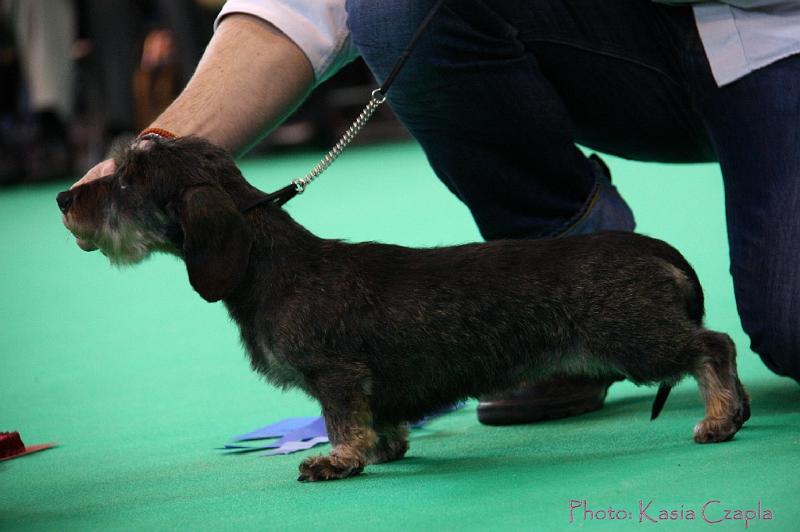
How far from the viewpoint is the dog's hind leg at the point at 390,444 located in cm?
251

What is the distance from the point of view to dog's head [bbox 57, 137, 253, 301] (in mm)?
2301

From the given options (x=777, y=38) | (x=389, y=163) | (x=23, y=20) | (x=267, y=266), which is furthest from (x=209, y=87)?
(x=23, y=20)

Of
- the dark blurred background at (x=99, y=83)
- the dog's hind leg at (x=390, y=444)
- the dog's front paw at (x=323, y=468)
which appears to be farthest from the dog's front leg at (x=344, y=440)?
the dark blurred background at (x=99, y=83)

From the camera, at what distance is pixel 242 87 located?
270cm

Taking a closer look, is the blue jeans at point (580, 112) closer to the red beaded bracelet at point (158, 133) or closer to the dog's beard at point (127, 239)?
the red beaded bracelet at point (158, 133)

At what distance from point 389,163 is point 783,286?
7.31 m

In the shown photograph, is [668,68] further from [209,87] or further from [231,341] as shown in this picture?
[231,341]

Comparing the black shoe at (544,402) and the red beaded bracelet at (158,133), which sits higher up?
the red beaded bracelet at (158,133)

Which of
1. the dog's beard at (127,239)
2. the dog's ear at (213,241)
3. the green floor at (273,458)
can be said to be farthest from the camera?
the dog's beard at (127,239)

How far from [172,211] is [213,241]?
12 centimetres

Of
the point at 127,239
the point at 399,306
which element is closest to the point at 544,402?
the point at 399,306

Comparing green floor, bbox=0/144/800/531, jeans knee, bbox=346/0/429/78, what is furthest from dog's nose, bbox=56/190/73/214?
jeans knee, bbox=346/0/429/78

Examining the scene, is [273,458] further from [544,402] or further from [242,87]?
[242,87]

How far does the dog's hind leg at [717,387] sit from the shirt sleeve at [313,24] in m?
1.08
